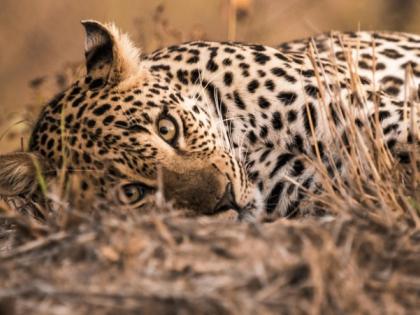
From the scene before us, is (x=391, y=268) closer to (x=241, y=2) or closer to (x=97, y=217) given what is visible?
(x=97, y=217)

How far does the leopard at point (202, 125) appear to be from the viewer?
498 cm

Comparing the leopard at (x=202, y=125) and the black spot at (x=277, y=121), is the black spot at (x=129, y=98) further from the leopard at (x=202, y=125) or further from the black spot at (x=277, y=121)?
the black spot at (x=277, y=121)

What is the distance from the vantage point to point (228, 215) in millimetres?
4867

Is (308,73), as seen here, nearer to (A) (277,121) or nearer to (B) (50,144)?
(A) (277,121)

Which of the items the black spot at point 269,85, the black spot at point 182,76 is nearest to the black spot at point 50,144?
the black spot at point 182,76

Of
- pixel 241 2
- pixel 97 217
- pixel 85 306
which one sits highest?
pixel 241 2

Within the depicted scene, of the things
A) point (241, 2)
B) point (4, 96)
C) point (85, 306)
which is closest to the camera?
point (85, 306)

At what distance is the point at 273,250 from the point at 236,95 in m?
2.11

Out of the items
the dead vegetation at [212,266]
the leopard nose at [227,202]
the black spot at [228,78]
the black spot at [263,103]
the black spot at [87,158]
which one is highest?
the black spot at [228,78]

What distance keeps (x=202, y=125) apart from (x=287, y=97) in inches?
24.0

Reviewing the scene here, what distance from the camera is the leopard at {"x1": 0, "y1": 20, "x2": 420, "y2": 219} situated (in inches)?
196

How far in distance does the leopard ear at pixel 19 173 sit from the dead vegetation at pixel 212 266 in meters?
0.92

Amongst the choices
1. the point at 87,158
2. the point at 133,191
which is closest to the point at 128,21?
the point at 87,158

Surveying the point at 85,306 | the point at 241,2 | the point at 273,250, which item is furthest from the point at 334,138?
the point at 241,2
